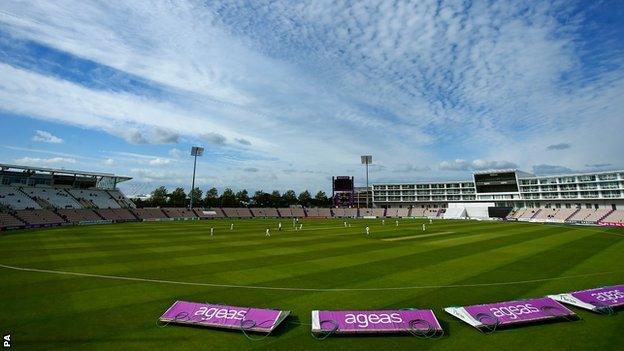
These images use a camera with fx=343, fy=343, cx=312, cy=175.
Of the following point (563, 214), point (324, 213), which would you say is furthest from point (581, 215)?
point (324, 213)

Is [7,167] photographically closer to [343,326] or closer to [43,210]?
[43,210]

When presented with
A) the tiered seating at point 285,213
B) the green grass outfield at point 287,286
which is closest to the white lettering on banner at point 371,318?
the green grass outfield at point 287,286

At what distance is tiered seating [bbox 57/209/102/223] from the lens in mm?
68731

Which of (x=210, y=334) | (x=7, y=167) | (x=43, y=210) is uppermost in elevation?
(x=7, y=167)

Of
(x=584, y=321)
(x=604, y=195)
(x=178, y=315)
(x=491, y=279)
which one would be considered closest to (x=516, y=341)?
(x=584, y=321)

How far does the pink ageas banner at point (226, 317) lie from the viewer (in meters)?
11.5

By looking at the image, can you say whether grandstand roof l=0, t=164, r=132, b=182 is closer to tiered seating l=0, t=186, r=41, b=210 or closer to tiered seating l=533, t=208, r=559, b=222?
tiered seating l=0, t=186, r=41, b=210

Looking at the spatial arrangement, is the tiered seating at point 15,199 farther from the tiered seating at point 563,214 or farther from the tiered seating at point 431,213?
the tiered seating at point 563,214

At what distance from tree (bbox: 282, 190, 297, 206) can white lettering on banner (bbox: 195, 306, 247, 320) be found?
481 ft

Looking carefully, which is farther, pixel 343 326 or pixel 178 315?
pixel 178 315

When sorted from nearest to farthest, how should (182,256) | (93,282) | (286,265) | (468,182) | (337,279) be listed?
(93,282), (337,279), (286,265), (182,256), (468,182)

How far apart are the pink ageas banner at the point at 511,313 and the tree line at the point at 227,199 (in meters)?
132

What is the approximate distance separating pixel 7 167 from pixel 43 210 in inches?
517

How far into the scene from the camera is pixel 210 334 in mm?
11344
